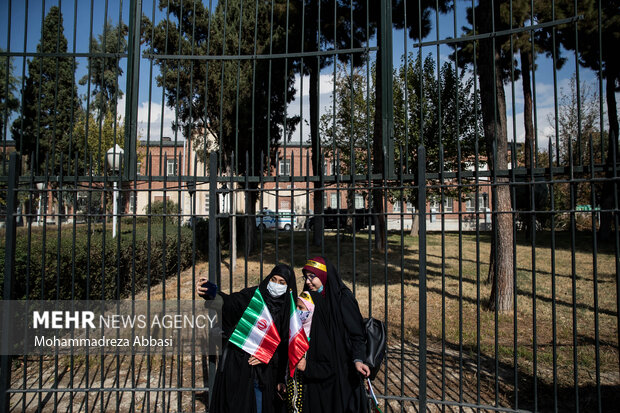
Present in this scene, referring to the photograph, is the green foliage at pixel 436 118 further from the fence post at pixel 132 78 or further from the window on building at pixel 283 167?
the fence post at pixel 132 78

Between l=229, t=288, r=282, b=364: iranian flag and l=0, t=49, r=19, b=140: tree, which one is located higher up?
l=0, t=49, r=19, b=140: tree

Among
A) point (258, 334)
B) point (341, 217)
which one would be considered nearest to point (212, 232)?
point (258, 334)

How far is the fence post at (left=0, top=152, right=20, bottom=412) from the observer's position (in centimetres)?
372

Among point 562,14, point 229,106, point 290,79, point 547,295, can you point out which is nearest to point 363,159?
point 290,79

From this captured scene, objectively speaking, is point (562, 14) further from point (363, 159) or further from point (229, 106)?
point (229, 106)

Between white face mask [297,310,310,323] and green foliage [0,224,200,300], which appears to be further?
green foliage [0,224,200,300]

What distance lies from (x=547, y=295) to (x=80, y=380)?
9125mm

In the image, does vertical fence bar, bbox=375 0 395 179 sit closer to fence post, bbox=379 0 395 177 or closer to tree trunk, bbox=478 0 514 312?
fence post, bbox=379 0 395 177

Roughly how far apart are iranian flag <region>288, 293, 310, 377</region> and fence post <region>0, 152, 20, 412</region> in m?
2.64

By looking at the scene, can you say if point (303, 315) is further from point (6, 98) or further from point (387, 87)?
point (6, 98)

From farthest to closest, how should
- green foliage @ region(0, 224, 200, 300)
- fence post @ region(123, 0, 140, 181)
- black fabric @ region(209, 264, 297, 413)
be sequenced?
fence post @ region(123, 0, 140, 181) → green foliage @ region(0, 224, 200, 300) → black fabric @ region(209, 264, 297, 413)

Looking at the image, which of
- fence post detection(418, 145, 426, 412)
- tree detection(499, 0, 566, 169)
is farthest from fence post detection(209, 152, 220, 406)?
tree detection(499, 0, 566, 169)

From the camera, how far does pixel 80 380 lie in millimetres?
4730

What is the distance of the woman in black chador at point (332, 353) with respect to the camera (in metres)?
3.17
